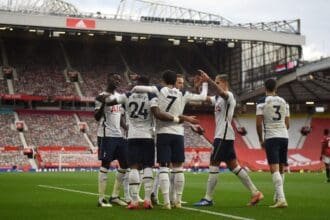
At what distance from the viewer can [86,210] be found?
10.9 metres

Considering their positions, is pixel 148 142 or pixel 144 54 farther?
pixel 144 54

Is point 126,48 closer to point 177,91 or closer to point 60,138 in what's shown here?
point 60,138

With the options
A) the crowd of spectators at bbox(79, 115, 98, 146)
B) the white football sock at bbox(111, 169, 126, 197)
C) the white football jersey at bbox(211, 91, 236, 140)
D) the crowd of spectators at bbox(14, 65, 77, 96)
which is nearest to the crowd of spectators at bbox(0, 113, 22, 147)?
the crowd of spectators at bbox(14, 65, 77, 96)

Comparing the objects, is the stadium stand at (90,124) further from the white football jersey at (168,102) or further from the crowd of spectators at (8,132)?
the white football jersey at (168,102)

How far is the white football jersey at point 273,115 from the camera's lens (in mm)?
12016

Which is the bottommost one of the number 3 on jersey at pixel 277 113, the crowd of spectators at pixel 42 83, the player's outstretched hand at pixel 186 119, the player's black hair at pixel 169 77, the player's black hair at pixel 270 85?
the player's outstretched hand at pixel 186 119

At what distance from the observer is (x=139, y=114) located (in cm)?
1132

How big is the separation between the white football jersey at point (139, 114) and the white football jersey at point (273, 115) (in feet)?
7.55

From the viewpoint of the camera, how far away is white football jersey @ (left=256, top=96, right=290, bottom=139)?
12.0 m

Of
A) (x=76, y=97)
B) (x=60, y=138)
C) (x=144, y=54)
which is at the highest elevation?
(x=144, y=54)

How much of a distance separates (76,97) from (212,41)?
14374mm

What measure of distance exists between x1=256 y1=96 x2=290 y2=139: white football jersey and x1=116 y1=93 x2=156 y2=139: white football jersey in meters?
2.30

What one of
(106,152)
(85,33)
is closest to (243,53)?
(85,33)

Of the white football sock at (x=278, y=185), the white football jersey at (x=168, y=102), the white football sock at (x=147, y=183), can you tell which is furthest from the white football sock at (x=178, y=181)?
the white football sock at (x=278, y=185)
